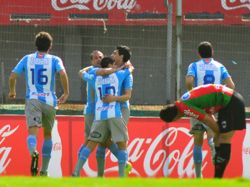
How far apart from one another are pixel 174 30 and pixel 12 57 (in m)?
4.08

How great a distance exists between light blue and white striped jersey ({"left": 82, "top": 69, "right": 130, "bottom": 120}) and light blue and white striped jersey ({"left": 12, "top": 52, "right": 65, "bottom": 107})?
0.57 m

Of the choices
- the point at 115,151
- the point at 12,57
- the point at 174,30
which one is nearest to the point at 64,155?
the point at 115,151

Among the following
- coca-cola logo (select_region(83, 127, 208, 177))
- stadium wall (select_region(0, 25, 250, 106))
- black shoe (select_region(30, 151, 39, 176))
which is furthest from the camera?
stadium wall (select_region(0, 25, 250, 106))

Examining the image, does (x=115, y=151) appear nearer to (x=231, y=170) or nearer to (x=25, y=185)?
(x=231, y=170)

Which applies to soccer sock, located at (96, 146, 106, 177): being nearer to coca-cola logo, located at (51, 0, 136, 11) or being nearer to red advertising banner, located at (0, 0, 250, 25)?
red advertising banner, located at (0, 0, 250, 25)

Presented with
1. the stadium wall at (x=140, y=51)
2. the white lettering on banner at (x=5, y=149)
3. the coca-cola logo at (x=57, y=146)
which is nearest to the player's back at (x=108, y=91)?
the coca-cola logo at (x=57, y=146)

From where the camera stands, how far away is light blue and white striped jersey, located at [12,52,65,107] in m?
11.6

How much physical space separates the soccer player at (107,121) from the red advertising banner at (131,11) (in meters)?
9.15

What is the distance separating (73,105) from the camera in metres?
14.9

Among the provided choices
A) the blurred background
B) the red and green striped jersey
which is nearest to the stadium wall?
the blurred background

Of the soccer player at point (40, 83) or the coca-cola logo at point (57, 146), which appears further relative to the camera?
the coca-cola logo at point (57, 146)

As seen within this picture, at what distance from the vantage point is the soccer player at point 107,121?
38.1ft

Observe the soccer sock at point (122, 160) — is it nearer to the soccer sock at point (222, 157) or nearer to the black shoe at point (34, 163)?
the black shoe at point (34, 163)

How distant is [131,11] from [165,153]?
9825 mm
